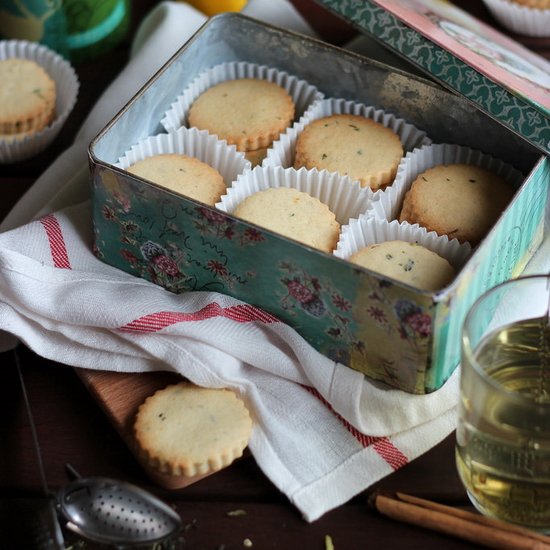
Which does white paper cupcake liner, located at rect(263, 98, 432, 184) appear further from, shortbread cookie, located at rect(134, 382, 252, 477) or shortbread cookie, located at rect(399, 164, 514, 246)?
shortbread cookie, located at rect(134, 382, 252, 477)

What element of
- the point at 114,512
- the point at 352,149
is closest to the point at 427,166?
the point at 352,149

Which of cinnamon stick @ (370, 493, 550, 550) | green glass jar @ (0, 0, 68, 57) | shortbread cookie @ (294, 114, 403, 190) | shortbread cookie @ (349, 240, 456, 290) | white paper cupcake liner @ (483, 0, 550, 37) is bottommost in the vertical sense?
cinnamon stick @ (370, 493, 550, 550)

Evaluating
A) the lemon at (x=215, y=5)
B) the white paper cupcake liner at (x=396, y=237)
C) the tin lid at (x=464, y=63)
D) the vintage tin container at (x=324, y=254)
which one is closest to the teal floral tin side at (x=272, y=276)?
the vintage tin container at (x=324, y=254)

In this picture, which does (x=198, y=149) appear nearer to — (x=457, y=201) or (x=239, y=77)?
(x=239, y=77)

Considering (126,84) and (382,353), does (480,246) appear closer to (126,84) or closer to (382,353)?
(382,353)

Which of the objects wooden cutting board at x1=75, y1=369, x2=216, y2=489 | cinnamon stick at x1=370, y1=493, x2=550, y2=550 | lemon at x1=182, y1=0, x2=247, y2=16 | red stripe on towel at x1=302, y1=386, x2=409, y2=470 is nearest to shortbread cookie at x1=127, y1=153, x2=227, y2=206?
wooden cutting board at x1=75, y1=369, x2=216, y2=489

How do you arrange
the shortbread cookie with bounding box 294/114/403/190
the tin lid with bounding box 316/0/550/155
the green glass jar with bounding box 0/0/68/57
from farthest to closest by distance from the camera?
the green glass jar with bounding box 0/0/68/57
the shortbread cookie with bounding box 294/114/403/190
the tin lid with bounding box 316/0/550/155

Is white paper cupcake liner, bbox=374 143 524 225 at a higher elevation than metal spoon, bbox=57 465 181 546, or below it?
higher

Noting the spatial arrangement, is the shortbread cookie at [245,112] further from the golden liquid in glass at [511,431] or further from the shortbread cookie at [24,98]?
the golden liquid in glass at [511,431]
